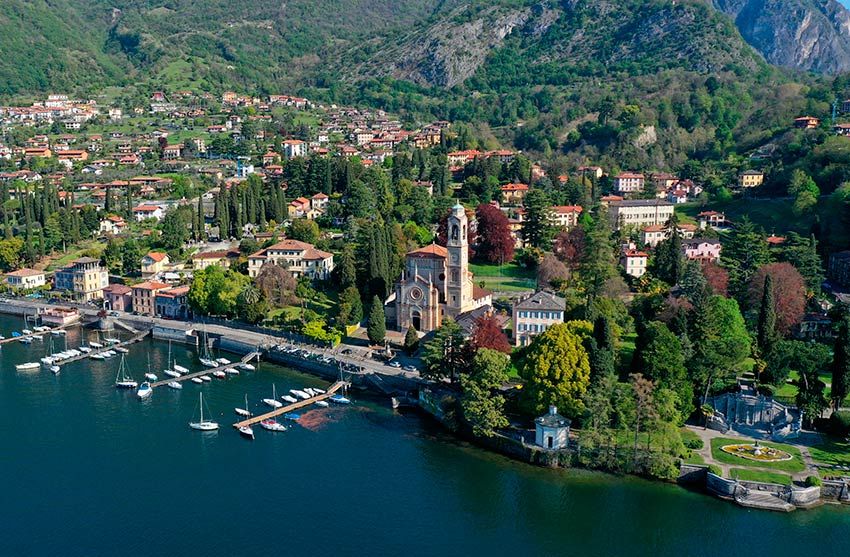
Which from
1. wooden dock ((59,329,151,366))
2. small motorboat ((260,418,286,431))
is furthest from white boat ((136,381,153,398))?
small motorboat ((260,418,286,431))

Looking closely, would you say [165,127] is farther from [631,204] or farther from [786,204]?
[786,204]

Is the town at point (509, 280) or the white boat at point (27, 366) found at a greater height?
the town at point (509, 280)

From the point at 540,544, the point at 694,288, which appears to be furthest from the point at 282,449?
the point at 694,288

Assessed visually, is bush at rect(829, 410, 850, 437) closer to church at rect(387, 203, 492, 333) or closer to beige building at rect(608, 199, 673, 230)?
church at rect(387, 203, 492, 333)

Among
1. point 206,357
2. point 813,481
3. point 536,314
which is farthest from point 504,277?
point 813,481

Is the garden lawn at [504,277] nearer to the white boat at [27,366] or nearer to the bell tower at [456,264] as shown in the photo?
the bell tower at [456,264]

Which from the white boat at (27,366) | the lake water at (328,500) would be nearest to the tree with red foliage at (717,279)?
the lake water at (328,500)

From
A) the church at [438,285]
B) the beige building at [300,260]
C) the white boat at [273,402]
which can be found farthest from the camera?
the beige building at [300,260]
